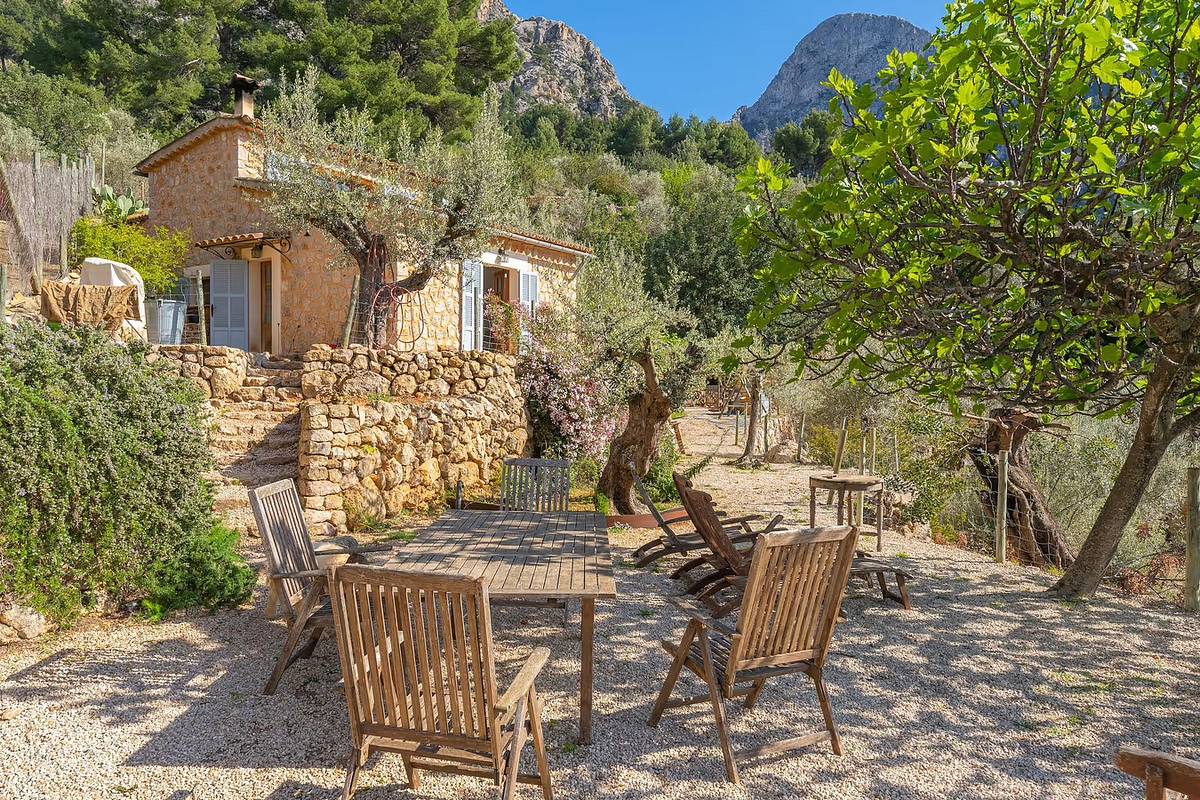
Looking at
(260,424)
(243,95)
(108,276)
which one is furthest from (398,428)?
(243,95)

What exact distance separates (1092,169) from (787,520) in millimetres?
6006

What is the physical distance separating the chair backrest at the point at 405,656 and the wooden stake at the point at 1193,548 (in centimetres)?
599

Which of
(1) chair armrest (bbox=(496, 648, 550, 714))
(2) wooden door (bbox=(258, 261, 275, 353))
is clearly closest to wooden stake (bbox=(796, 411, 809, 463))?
(2) wooden door (bbox=(258, 261, 275, 353))

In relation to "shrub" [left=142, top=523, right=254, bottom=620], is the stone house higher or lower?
higher

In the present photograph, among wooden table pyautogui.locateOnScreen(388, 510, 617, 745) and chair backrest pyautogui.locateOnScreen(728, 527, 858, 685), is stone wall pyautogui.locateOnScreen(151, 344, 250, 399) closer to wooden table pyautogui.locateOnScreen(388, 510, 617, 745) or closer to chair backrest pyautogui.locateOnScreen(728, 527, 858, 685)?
wooden table pyautogui.locateOnScreen(388, 510, 617, 745)

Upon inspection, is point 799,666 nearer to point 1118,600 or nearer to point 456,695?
point 456,695

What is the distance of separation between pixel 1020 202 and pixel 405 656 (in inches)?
139

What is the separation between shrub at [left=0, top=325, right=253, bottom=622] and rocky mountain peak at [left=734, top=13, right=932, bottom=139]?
324 ft

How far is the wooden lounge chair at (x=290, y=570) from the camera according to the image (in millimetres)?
3617

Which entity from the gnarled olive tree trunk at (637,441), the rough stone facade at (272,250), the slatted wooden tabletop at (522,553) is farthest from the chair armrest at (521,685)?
the rough stone facade at (272,250)

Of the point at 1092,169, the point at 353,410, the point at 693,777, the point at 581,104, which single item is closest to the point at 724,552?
the point at 693,777

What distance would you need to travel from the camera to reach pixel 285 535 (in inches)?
165

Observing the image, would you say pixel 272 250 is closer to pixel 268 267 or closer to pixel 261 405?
pixel 268 267

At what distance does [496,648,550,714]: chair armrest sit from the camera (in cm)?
237
